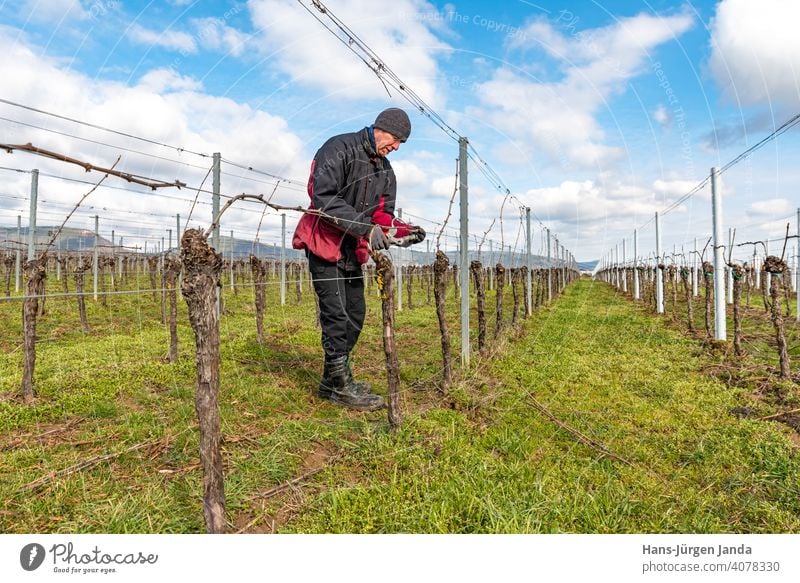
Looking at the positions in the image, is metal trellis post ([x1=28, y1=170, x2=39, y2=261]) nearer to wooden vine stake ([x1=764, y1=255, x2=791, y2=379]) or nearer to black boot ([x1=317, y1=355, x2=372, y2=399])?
black boot ([x1=317, y1=355, x2=372, y2=399])

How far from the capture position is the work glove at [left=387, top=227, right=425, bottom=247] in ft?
13.0

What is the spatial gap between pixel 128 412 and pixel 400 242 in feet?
9.40

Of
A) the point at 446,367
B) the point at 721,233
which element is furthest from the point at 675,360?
the point at 446,367

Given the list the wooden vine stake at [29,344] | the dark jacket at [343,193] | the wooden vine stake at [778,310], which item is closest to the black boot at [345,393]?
the dark jacket at [343,193]

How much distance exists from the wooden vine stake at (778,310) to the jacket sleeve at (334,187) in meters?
5.25

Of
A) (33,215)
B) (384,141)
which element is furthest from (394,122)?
(33,215)

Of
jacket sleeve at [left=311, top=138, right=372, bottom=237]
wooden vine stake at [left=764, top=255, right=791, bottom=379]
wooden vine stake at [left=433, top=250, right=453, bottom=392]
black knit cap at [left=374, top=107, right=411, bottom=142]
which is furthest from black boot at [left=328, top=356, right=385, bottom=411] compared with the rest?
wooden vine stake at [left=764, top=255, right=791, bottom=379]

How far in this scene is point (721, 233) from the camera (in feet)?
26.0

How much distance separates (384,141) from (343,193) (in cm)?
60

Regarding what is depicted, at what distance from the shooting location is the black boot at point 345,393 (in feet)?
13.0

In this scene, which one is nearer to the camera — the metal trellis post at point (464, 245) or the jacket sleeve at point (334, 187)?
the jacket sleeve at point (334, 187)

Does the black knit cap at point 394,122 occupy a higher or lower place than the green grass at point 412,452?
higher

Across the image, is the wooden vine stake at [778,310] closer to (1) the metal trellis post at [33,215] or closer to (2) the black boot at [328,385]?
(2) the black boot at [328,385]
